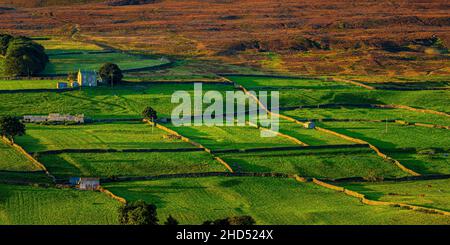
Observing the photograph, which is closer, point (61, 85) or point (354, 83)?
point (61, 85)

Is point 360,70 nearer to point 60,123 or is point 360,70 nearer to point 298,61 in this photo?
point 298,61

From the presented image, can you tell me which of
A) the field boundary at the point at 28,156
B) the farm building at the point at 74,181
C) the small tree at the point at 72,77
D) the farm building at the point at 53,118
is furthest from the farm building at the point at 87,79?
the farm building at the point at 74,181

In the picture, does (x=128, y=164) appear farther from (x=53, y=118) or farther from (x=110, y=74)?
(x=110, y=74)

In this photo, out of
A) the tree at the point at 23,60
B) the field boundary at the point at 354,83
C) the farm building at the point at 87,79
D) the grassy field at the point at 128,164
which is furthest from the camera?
the tree at the point at 23,60

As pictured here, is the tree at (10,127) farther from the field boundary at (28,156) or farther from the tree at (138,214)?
the tree at (138,214)

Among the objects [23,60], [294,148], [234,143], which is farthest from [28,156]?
[23,60]

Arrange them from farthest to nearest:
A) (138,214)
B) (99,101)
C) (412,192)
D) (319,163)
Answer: (99,101), (319,163), (412,192), (138,214)

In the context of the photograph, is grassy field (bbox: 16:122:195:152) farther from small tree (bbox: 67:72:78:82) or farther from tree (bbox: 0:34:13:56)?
tree (bbox: 0:34:13:56)

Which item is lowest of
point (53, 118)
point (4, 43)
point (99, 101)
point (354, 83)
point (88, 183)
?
point (88, 183)
